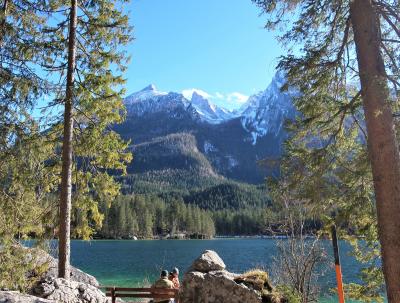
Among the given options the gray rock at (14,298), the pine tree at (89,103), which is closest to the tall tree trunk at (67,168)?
the pine tree at (89,103)

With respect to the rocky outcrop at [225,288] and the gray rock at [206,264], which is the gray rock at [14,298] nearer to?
the rocky outcrop at [225,288]

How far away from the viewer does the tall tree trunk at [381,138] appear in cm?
585

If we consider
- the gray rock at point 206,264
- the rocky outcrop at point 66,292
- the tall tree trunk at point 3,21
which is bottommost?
the rocky outcrop at point 66,292

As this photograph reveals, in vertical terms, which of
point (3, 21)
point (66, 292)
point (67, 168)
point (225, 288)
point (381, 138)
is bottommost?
point (225, 288)

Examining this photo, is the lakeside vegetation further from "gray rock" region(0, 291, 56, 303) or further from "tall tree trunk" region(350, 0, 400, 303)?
"gray rock" region(0, 291, 56, 303)

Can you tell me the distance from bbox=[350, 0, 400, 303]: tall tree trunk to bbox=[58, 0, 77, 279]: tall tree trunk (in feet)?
25.1

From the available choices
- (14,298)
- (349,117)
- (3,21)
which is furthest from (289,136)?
(3,21)

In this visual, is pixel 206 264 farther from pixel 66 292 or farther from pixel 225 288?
pixel 66 292

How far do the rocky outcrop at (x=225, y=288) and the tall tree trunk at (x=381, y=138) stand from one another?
18.9ft

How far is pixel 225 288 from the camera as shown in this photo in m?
11.2

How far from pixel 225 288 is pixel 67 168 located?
200 inches

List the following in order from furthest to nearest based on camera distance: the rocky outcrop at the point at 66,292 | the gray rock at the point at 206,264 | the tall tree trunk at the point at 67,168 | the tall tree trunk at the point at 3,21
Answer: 1. the gray rock at the point at 206,264
2. the tall tree trunk at the point at 67,168
3. the tall tree trunk at the point at 3,21
4. the rocky outcrop at the point at 66,292

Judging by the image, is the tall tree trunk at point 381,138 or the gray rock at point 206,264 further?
the gray rock at point 206,264

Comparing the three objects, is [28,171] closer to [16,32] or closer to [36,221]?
[36,221]
